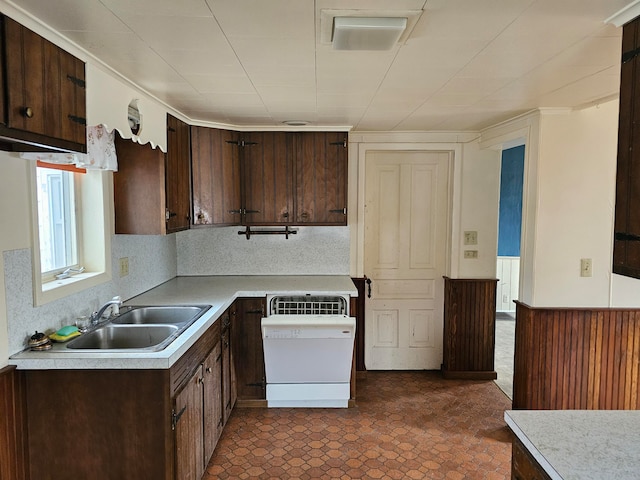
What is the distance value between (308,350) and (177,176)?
1.55 m

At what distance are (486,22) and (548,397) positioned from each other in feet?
8.36

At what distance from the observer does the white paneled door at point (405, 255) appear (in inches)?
158

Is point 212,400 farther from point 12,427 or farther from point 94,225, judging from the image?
point 94,225

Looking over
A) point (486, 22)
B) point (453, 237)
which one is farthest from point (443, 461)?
point (486, 22)

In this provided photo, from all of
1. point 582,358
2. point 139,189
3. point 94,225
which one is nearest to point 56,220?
point 94,225

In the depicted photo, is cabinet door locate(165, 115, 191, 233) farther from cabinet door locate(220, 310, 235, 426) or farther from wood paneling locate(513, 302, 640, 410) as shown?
wood paneling locate(513, 302, 640, 410)

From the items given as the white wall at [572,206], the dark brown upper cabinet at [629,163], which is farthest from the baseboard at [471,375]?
the dark brown upper cabinet at [629,163]

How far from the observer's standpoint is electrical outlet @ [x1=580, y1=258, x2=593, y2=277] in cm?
289

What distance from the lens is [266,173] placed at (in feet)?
11.6

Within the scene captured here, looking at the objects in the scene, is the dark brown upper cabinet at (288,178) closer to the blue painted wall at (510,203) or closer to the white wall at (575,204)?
the white wall at (575,204)

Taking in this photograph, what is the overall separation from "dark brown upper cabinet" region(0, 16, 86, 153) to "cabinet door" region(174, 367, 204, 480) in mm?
1196

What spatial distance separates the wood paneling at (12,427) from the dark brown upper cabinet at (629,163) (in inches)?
92.5

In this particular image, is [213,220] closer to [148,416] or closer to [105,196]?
[105,196]

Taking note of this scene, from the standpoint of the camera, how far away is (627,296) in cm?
290
